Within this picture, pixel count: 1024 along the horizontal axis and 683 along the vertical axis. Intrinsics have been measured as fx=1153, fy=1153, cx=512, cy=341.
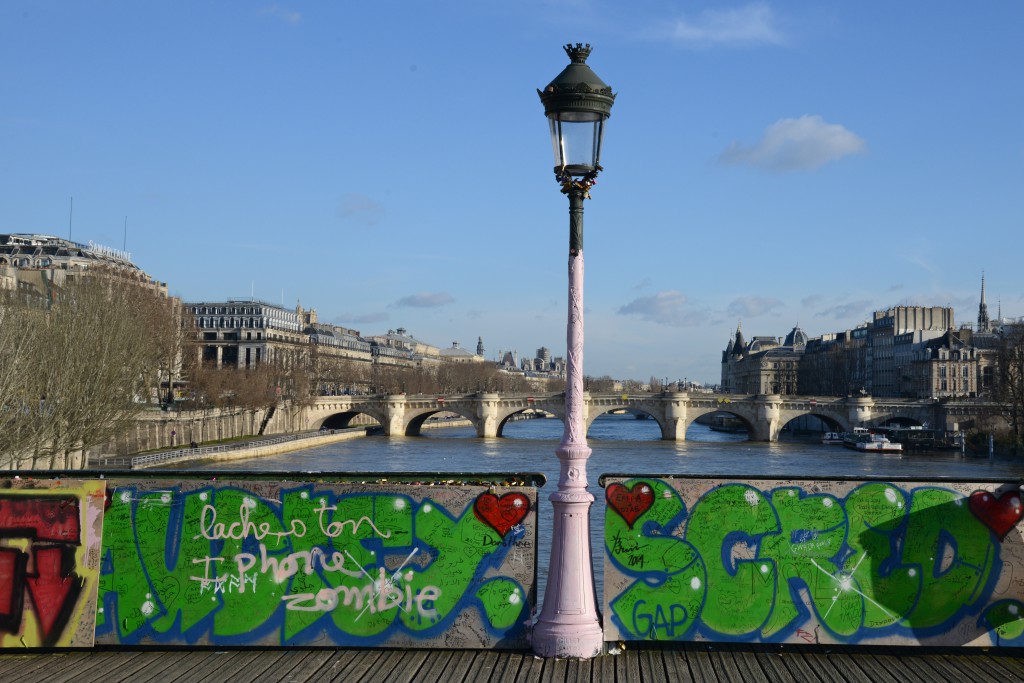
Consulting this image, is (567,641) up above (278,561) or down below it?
below

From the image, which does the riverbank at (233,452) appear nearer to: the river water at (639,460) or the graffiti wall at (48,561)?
the river water at (639,460)

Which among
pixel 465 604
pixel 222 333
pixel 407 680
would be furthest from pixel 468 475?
pixel 222 333

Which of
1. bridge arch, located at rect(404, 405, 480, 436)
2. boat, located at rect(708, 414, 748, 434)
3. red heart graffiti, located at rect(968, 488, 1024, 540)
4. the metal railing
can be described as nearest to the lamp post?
red heart graffiti, located at rect(968, 488, 1024, 540)

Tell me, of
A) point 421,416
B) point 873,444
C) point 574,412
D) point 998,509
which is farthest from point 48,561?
point 421,416

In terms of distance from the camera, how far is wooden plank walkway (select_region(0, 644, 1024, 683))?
273 inches

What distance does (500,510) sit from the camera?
7.59 meters

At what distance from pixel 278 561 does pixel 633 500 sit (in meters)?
2.38

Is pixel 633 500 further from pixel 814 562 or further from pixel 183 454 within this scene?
pixel 183 454

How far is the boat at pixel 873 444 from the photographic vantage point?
208 ft

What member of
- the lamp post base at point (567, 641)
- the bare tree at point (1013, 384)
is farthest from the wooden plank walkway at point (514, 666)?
the bare tree at point (1013, 384)

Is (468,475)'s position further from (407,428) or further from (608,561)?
(407,428)

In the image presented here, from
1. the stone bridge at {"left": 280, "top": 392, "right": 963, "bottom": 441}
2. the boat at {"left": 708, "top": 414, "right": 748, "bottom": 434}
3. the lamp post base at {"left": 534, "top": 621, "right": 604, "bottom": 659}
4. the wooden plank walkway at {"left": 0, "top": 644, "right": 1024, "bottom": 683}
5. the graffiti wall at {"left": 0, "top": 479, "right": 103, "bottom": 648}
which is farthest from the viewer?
the boat at {"left": 708, "top": 414, "right": 748, "bottom": 434}

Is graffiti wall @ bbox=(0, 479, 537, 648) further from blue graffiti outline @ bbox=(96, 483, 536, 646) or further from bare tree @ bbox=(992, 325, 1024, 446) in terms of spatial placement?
bare tree @ bbox=(992, 325, 1024, 446)

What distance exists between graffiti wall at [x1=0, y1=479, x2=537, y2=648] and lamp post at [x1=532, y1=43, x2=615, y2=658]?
7.8 inches
